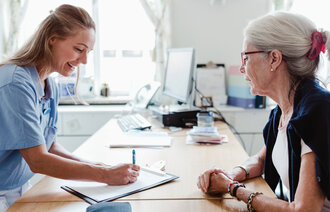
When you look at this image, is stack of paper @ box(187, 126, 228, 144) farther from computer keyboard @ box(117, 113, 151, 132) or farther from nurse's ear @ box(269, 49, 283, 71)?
nurse's ear @ box(269, 49, 283, 71)

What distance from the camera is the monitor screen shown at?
2.11m

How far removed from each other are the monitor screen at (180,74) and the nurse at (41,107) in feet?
2.63

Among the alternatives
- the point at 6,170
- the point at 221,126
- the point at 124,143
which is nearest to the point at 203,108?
the point at 221,126

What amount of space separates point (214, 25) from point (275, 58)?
185 centimetres

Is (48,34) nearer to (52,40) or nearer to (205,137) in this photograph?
(52,40)

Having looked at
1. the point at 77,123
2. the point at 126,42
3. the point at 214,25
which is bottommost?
the point at 77,123

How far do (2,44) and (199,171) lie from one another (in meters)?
2.46

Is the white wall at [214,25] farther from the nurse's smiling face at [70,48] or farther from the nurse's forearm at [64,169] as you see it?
the nurse's forearm at [64,169]

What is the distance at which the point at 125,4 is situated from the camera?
311 cm

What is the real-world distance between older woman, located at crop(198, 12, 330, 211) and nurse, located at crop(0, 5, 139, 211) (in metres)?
0.45

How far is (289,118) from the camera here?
120 cm

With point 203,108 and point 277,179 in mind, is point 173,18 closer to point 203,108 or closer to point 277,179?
point 203,108

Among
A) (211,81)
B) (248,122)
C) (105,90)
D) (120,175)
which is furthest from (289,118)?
(105,90)

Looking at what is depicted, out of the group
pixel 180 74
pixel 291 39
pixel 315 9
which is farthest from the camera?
pixel 315 9
